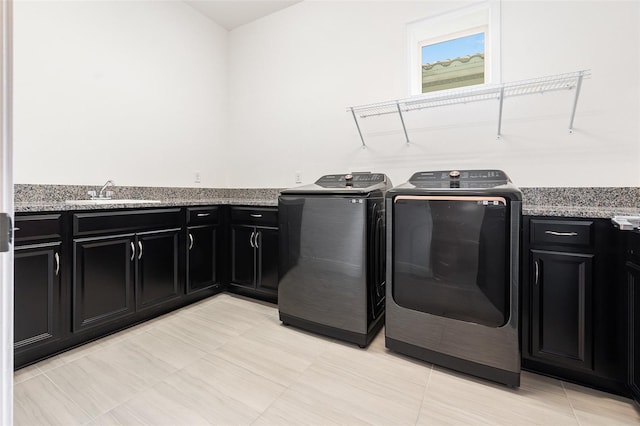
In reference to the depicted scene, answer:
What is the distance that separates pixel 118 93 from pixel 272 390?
9.04 feet

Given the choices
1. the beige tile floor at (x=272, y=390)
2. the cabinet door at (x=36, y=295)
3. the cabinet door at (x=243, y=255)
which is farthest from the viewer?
the cabinet door at (x=243, y=255)

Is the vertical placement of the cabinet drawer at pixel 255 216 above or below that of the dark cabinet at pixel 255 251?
above

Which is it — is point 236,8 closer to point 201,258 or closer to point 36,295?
point 201,258

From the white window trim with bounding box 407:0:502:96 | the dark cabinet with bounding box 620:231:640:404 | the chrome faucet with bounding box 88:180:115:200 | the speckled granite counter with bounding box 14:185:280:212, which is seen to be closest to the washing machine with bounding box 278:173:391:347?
the speckled granite counter with bounding box 14:185:280:212

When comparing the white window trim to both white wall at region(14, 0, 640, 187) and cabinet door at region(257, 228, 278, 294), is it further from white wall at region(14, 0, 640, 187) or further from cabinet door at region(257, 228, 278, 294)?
cabinet door at region(257, 228, 278, 294)

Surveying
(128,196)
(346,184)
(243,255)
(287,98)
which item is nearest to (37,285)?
(128,196)

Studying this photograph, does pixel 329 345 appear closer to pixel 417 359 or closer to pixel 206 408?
pixel 417 359

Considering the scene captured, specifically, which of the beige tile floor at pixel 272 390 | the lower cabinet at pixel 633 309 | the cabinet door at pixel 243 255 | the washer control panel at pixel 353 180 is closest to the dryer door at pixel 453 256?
the beige tile floor at pixel 272 390

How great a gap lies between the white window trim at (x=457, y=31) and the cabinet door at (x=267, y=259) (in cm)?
172

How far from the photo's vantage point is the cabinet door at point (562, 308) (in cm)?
156

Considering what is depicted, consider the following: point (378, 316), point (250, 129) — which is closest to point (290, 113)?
point (250, 129)

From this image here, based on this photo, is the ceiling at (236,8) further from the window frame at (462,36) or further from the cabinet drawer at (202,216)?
the cabinet drawer at (202,216)

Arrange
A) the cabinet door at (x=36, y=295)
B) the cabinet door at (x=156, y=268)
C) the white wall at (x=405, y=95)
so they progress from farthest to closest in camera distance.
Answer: the cabinet door at (x=156, y=268)
the white wall at (x=405, y=95)
the cabinet door at (x=36, y=295)

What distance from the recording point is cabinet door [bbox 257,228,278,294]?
2664mm
